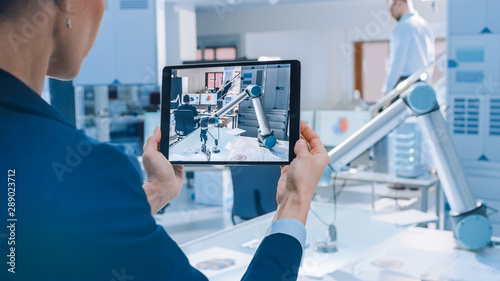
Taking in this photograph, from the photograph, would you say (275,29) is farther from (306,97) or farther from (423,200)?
(423,200)

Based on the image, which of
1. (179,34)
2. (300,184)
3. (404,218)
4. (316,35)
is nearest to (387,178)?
(404,218)

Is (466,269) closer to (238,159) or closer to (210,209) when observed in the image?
(238,159)

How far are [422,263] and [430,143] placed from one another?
0.37 m

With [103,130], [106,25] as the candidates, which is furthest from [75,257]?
[103,130]

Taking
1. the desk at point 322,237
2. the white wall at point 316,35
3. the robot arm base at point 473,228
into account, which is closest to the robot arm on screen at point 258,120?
the desk at point 322,237

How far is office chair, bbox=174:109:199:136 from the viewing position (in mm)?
943

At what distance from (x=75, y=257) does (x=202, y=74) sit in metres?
0.56

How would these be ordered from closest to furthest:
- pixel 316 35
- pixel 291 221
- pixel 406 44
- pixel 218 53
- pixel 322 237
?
pixel 291 221 → pixel 322 237 → pixel 406 44 → pixel 316 35 → pixel 218 53

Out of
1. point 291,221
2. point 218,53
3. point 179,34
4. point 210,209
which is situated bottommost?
point 210,209

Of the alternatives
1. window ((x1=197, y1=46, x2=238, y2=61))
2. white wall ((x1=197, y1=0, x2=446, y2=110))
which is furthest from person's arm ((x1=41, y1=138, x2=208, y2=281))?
window ((x1=197, y1=46, x2=238, y2=61))

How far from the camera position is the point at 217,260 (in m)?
1.67

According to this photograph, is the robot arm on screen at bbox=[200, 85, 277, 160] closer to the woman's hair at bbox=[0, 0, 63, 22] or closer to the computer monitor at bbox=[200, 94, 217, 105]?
the computer monitor at bbox=[200, 94, 217, 105]

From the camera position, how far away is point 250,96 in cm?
95

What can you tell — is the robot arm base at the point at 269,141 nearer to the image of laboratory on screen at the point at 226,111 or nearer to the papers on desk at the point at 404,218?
the image of laboratory on screen at the point at 226,111
